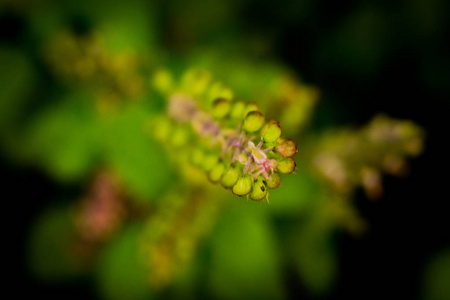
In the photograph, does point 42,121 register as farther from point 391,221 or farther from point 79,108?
point 391,221

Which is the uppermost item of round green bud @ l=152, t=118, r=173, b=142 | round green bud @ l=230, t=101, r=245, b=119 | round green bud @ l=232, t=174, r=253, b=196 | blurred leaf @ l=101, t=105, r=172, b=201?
blurred leaf @ l=101, t=105, r=172, b=201

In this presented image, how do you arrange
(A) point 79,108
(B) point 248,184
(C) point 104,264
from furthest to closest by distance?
(C) point 104,264 < (A) point 79,108 < (B) point 248,184

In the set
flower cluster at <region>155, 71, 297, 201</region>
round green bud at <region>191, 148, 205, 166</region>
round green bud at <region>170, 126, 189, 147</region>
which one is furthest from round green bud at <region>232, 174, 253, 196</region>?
round green bud at <region>170, 126, 189, 147</region>

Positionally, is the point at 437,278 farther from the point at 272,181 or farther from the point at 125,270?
the point at 272,181

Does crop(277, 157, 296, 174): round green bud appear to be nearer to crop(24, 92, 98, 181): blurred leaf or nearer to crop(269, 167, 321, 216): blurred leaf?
crop(269, 167, 321, 216): blurred leaf

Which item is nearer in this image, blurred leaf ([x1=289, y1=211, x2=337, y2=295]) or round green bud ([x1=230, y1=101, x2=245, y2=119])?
round green bud ([x1=230, y1=101, x2=245, y2=119])

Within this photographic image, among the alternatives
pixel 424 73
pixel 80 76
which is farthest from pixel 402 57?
pixel 80 76
